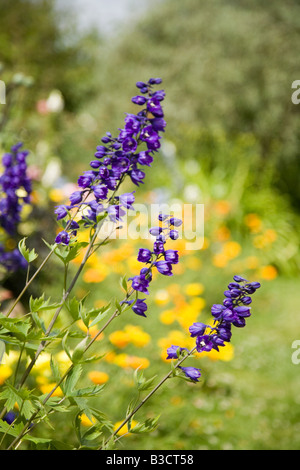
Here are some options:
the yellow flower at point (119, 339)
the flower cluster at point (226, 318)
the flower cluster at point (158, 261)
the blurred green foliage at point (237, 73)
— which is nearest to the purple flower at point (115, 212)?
the flower cluster at point (158, 261)

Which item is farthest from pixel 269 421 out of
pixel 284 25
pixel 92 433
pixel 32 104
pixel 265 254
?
pixel 32 104

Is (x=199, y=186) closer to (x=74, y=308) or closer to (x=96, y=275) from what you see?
(x=96, y=275)

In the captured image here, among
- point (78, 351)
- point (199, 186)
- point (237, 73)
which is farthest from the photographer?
point (237, 73)

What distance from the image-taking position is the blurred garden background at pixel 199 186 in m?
2.89

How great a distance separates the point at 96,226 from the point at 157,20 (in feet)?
28.7

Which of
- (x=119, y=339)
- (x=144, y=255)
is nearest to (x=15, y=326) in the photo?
(x=144, y=255)

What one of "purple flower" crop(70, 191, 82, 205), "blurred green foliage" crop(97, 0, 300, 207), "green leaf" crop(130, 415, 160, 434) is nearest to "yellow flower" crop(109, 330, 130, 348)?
"green leaf" crop(130, 415, 160, 434)

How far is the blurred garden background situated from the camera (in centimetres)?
289

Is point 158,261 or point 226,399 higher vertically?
point 226,399

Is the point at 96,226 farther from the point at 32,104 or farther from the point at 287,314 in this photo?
the point at 32,104

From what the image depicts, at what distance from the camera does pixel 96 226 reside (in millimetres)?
1280

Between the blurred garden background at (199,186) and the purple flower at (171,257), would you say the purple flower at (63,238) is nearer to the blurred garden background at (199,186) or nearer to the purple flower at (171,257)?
the purple flower at (171,257)

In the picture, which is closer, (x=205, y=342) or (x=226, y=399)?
(x=205, y=342)

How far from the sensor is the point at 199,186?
7.07 meters
